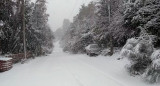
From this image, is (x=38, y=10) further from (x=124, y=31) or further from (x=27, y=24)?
(x=124, y=31)

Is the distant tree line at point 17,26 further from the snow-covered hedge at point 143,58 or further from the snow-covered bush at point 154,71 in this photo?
the snow-covered bush at point 154,71

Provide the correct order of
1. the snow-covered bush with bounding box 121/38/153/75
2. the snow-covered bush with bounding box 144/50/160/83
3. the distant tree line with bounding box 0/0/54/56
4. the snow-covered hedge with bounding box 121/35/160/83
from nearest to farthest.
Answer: the snow-covered bush with bounding box 144/50/160/83 < the snow-covered hedge with bounding box 121/35/160/83 < the snow-covered bush with bounding box 121/38/153/75 < the distant tree line with bounding box 0/0/54/56

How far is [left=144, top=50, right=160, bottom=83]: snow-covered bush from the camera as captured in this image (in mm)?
8111

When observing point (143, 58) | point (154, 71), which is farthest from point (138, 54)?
point (154, 71)

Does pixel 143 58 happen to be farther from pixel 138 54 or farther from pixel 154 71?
pixel 154 71

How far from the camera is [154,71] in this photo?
847 cm

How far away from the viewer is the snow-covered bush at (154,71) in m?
8.11

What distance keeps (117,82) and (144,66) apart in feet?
5.10

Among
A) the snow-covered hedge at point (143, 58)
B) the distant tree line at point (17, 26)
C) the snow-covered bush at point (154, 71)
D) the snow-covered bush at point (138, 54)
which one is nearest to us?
the snow-covered bush at point (154, 71)

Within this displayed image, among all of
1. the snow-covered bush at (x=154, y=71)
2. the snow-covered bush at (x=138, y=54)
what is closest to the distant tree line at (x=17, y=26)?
the snow-covered bush at (x=138, y=54)

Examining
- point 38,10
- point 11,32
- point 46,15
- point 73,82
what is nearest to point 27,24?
point 11,32

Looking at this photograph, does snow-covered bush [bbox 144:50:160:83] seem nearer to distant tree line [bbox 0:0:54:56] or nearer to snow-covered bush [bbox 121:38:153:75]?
snow-covered bush [bbox 121:38:153:75]

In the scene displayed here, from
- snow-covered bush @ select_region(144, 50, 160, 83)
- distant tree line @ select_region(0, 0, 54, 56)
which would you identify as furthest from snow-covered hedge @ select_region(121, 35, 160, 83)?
distant tree line @ select_region(0, 0, 54, 56)

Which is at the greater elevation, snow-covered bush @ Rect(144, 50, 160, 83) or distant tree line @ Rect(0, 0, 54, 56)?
distant tree line @ Rect(0, 0, 54, 56)
